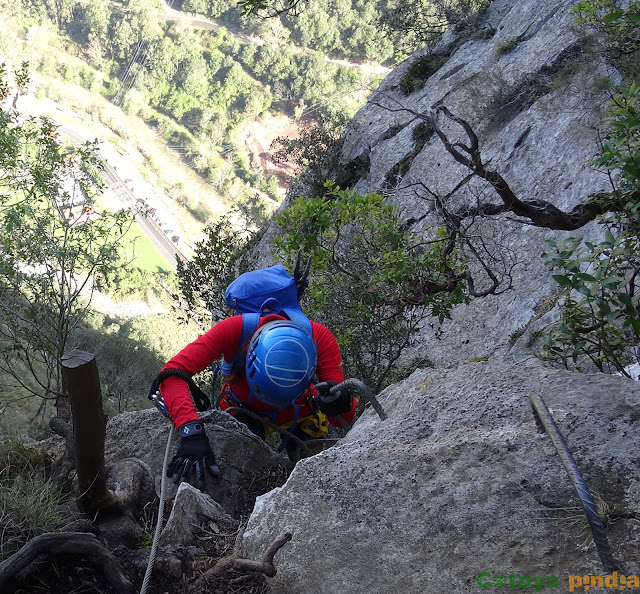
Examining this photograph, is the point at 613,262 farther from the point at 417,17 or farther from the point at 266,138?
the point at 266,138

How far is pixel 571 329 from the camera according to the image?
366 centimetres

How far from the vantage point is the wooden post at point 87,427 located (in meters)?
2.22

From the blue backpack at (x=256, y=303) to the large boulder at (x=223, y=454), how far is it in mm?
480

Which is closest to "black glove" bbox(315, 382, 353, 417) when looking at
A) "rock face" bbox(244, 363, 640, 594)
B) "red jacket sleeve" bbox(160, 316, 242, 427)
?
"red jacket sleeve" bbox(160, 316, 242, 427)

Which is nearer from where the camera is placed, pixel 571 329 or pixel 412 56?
pixel 571 329

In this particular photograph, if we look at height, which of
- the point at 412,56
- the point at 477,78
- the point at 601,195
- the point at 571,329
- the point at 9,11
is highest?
the point at 9,11

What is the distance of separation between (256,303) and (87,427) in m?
2.17

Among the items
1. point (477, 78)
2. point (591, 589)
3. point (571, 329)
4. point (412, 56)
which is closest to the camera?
point (591, 589)

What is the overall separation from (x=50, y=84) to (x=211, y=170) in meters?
27.7

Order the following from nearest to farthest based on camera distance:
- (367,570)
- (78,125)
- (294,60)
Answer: (367,570), (78,125), (294,60)

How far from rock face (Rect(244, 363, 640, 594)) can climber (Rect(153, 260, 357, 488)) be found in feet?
3.13

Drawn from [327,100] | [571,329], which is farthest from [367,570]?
[327,100]

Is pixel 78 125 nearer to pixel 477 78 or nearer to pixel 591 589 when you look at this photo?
pixel 477 78

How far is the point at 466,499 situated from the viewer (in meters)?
2.48
